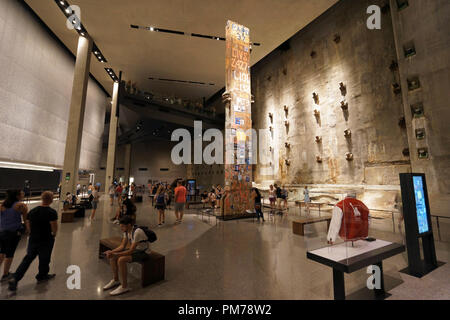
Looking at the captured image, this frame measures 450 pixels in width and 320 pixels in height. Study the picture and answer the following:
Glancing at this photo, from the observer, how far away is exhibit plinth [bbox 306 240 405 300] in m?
2.10

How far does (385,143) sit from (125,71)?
18647 millimetres

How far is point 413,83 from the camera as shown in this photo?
7.47m

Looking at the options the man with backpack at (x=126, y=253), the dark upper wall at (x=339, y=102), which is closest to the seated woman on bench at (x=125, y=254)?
the man with backpack at (x=126, y=253)

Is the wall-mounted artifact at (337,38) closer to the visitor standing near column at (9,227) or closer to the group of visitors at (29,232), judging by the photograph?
the group of visitors at (29,232)

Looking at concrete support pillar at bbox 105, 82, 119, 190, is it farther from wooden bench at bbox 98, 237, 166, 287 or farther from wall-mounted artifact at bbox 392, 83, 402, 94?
wall-mounted artifact at bbox 392, 83, 402, 94

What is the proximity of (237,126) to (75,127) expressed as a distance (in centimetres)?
936

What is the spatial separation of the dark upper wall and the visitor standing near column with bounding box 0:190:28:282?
37.6ft

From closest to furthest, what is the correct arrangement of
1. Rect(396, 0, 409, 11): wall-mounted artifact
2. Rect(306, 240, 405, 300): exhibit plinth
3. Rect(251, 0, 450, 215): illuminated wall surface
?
→ Rect(306, 240, 405, 300): exhibit plinth
Rect(251, 0, 450, 215): illuminated wall surface
Rect(396, 0, 409, 11): wall-mounted artifact

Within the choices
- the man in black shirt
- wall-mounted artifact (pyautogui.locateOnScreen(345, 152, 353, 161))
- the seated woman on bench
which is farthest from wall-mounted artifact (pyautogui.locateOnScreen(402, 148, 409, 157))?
the man in black shirt

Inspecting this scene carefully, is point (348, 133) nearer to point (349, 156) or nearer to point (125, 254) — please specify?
point (349, 156)

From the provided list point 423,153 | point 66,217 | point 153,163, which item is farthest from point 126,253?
point 153,163

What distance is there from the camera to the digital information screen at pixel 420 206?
3275 millimetres

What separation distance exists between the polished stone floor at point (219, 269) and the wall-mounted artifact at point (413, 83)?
498 cm
